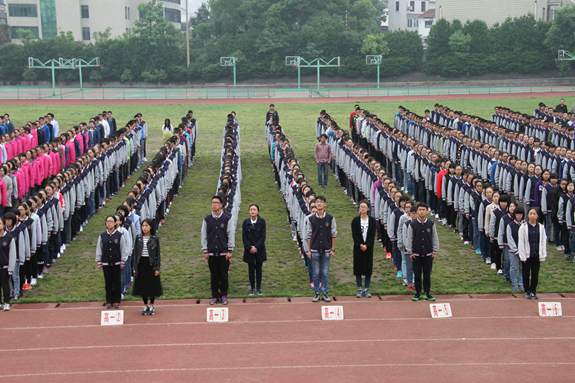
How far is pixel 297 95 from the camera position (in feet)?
185

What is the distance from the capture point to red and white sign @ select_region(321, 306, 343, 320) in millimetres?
9635

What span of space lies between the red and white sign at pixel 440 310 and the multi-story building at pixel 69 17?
7517cm

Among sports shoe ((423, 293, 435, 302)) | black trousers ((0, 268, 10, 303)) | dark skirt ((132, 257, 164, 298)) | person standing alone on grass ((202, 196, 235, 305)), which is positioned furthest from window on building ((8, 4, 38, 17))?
sports shoe ((423, 293, 435, 302))

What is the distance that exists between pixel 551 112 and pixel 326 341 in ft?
68.7

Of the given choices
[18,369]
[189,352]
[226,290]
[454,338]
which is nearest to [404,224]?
[454,338]

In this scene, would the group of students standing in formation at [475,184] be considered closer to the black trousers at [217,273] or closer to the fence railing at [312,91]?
the black trousers at [217,273]

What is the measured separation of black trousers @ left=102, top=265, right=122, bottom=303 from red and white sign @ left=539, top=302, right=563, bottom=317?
21.4ft

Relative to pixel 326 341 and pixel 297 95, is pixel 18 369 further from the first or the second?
pixel 297 95

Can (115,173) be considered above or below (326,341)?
above

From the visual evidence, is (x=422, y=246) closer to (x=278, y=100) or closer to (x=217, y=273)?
(x=217, y=273)

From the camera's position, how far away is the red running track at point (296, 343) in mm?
7930

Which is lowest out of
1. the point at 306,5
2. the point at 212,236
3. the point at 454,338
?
the point at 454,338

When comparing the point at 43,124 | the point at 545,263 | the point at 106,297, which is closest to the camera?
the point at 106,297

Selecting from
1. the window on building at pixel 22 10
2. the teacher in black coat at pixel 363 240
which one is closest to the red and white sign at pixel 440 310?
the teacher in black coat at pixel 363 240
